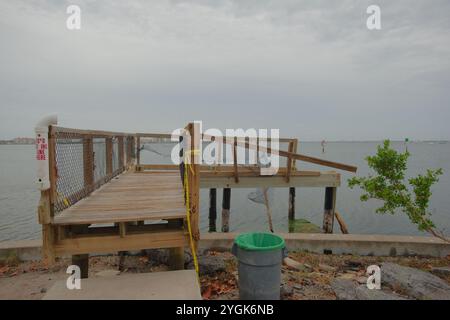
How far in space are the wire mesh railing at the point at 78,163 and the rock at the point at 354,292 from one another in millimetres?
4345

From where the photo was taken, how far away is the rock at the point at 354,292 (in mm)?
4293

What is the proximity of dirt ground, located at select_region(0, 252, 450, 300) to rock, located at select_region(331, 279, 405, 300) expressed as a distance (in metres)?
0.12

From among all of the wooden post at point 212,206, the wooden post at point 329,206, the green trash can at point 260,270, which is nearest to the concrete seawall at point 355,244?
the green trash can at point 260,270

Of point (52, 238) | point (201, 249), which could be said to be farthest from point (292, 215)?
point (52, 238)

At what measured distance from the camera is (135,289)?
3.39 metres

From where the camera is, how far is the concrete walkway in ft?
10.7

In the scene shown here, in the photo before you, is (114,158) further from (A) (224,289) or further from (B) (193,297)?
(B) (193,297)

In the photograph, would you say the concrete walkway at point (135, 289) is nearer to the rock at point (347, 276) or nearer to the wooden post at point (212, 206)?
the rock at point (347, 276)

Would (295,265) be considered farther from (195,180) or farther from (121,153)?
(121,153)

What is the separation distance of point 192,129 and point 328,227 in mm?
8821

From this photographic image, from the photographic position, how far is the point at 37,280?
555 cm

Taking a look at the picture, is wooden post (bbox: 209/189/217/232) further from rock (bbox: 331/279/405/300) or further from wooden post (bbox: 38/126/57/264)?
wooden post (bbox: 38/126/57/264)

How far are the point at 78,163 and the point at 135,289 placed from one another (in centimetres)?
233
